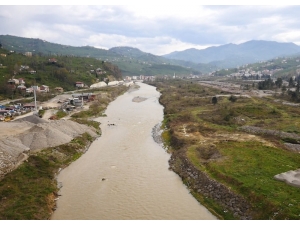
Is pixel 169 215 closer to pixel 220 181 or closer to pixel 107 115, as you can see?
pixel 220 181

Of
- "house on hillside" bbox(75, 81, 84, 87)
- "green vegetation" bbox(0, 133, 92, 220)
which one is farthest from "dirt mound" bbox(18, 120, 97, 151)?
"house on hillside" bbox(75, 81, 84, 87)

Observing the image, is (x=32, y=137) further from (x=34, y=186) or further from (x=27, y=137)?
(x=34, y=186)

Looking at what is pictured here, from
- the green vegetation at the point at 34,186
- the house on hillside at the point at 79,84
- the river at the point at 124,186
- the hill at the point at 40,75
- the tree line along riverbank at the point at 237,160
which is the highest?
the hill at the point at 40,75

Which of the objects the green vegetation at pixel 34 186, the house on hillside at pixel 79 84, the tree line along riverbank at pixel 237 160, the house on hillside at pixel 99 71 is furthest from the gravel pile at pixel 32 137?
the house on hillside at pixel 99 71

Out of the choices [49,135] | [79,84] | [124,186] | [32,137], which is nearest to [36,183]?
[124,186]

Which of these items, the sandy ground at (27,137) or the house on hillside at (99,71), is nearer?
the sandy ground at (27,137)

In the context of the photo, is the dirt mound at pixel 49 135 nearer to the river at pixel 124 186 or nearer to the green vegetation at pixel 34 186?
the green vegetation at pixel 34 186

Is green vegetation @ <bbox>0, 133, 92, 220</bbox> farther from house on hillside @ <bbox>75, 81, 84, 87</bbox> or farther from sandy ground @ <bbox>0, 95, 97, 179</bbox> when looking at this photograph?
house on hillside @ <bbox>75, 81, 84, 87</bbox>
